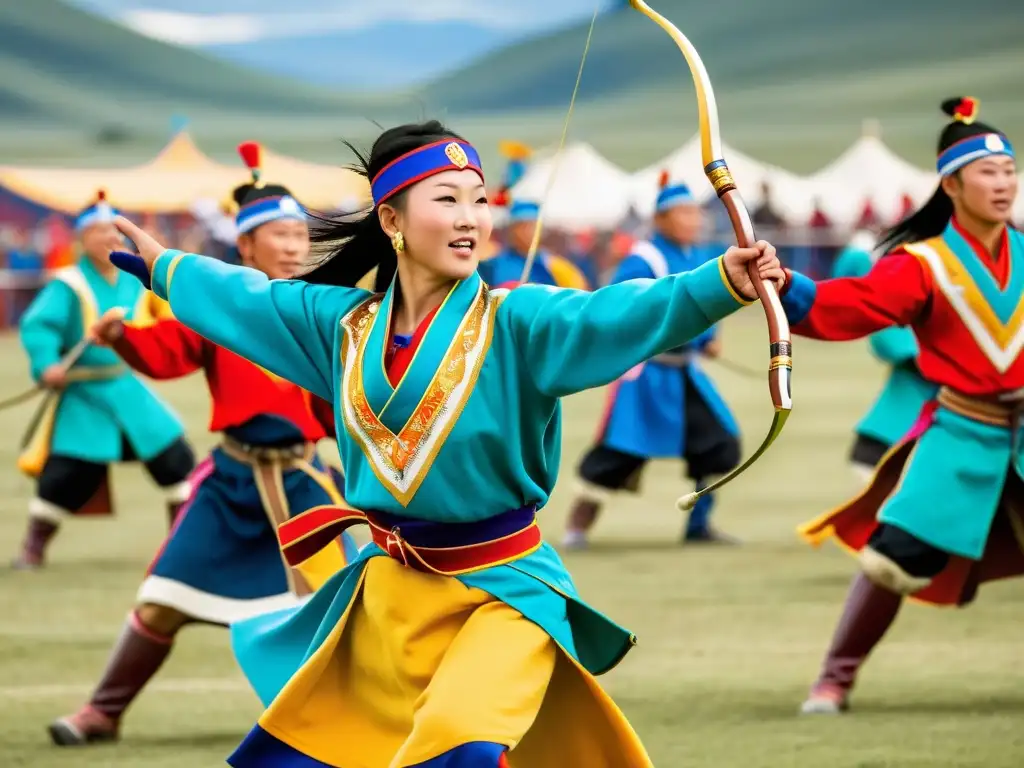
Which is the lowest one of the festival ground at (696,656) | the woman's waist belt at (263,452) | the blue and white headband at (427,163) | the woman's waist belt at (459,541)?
the festival ground at (696,656)

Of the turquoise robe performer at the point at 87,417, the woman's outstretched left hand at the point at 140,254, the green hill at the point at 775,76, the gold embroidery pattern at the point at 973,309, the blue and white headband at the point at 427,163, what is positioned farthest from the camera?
the green hill at the point at 775,76

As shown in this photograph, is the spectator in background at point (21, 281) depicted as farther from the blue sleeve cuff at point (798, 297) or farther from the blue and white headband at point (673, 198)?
the blue sleeve cuff at point (798, 297)

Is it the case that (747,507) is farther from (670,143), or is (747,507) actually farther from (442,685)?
(670,143)

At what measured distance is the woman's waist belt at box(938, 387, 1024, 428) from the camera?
5.37 metres

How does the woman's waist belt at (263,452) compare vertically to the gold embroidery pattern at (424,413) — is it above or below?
below

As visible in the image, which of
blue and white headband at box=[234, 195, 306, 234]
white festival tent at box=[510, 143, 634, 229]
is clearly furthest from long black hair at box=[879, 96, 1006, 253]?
white festival tent at box=[510, 143, 634, 229]

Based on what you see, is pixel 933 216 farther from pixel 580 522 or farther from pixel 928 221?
pixel 580 522

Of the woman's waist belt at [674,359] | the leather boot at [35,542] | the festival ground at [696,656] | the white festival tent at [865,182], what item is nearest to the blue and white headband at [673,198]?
the woman's waist belt at [674,359]

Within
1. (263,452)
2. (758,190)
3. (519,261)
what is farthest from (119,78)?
(263,452)

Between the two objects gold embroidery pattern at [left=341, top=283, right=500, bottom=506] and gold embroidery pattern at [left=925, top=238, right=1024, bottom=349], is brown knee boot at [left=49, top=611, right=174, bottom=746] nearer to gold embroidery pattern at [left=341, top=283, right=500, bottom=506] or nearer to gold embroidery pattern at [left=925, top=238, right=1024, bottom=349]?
gold embroidery pattern at [left=341, top=283, right=500, bottom=506]

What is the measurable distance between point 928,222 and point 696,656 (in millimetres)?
1654

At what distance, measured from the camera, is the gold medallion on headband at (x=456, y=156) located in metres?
3.78

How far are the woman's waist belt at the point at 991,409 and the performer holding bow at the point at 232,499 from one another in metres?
1.69

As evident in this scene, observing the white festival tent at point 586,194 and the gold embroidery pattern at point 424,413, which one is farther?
the white festival tent at point 586,194
